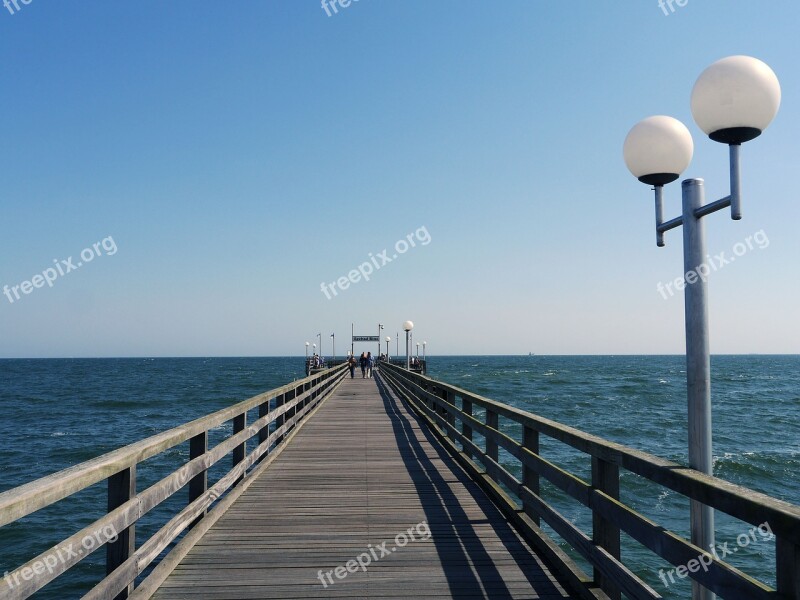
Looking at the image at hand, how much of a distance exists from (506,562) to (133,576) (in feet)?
8.45

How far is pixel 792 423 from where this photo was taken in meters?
33.2

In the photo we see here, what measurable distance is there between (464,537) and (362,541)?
87cm

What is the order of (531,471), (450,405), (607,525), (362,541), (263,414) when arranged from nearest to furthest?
(607,525) < (362,541) < (531,471) < (263,414) < (450,405)

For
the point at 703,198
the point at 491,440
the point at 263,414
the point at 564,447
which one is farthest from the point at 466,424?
the point at 564,447

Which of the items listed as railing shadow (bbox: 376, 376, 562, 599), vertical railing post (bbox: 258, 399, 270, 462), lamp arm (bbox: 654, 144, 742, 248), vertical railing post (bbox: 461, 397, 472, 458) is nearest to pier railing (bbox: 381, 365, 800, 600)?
railing shadow (bbox: 376, 376, 562, 599)

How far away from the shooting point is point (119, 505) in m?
3.58

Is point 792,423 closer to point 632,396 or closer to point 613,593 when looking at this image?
point 632,396

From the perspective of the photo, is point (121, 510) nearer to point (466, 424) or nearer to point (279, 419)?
point (466, 424)

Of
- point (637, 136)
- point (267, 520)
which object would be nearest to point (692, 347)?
point (637, 136)

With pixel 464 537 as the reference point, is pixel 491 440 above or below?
above

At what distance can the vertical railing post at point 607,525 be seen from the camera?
3779mm

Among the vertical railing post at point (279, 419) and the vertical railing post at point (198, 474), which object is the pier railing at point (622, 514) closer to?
the vertical railing post at point (198, 474)

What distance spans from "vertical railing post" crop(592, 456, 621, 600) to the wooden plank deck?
36 centimetres

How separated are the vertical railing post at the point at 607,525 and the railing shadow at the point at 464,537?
0.41 m
